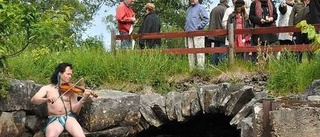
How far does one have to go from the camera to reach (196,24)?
11008 mm

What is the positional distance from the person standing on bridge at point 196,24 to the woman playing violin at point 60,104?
259cm

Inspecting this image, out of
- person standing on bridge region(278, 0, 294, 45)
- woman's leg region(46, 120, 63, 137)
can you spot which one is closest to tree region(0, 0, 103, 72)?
woman's leg region(46, 120, 63, 137)

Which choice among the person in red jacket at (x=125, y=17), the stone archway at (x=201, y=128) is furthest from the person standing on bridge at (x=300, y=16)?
the person in red jacket at (x=125, y=17)

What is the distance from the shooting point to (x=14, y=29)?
857cm

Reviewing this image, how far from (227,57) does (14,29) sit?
329 cm

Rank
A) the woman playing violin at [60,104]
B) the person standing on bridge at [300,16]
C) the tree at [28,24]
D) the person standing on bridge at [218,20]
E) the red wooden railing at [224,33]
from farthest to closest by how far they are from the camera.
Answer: the person standing on bridge at [218,20] < the person standing on bridge at [300,16] < the red wooden railing at [224,33] < the woman playing violin at [60,104] < the tree at [28,24]

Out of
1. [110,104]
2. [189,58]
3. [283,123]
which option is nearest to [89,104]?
[110,104]

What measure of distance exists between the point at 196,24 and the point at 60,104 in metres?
3.55

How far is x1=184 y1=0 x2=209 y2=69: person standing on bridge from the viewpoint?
10.4 m

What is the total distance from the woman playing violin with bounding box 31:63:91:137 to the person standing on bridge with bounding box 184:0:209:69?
2.59m

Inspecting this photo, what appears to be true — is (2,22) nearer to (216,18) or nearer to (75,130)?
(75,130)

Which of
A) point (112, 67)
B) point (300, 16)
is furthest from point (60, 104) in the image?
point (300, 16)

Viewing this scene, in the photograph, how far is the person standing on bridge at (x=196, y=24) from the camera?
34.3 feet

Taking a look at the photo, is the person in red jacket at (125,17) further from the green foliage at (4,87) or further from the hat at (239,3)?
the green foliage at (4,87)
